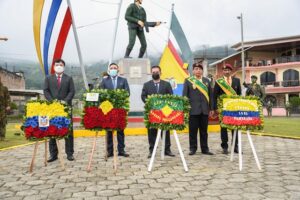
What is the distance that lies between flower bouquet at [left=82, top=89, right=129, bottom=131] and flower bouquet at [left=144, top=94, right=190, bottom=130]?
0.53 meters

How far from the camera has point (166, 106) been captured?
656 centimetres

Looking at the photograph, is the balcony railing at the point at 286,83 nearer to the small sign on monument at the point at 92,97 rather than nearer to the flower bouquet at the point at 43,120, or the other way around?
the small sign on monument at the point at 92,97

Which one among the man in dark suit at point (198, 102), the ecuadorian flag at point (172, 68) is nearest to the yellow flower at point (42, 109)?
the man in dark suit at point (198, 102)

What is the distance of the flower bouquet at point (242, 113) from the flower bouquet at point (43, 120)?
315cm

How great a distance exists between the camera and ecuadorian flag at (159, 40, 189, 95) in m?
18.7

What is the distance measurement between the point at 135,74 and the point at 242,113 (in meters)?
8.35

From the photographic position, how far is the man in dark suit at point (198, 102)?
26.3ft

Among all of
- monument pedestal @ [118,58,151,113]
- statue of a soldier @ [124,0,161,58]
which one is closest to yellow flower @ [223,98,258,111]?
monument pedestal @ [118,58,151,113]

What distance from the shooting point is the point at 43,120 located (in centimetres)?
657

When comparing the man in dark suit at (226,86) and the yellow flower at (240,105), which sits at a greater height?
the man in dark suit at (226,86)

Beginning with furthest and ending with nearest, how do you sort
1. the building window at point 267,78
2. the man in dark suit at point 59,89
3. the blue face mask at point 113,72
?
the building window at point 267,78 < the blue face mask at point 113,72 < the man in dark suit at point 59,89

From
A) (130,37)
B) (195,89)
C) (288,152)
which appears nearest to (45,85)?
(195,89)

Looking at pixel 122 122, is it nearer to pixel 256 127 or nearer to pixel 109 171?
pixel 109 171

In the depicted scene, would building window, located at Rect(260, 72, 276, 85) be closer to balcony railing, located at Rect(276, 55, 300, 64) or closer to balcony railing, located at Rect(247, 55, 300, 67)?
balcony railing, located at Rect(247, 55, 300, 67)
